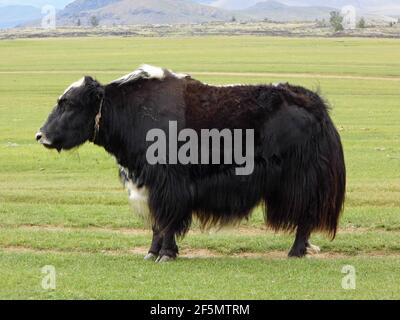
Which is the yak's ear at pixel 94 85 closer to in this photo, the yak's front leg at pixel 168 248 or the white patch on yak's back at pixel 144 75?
the white patch on yak's back at pixel 144 75

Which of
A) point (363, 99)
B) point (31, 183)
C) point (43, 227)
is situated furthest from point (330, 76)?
point (43, 227)

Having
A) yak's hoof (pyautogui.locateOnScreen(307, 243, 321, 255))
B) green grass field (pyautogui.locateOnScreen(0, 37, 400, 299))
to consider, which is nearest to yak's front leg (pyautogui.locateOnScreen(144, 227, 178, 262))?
green grass field (pyautogui.locateOnScreen(0, 37, 400, 299))

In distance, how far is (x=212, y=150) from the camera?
30.3ft

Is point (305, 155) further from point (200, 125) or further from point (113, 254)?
point (113, 254)

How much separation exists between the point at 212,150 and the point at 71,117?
164 cm

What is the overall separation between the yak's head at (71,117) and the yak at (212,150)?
0.01m

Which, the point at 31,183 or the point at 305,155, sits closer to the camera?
the point at 305,155

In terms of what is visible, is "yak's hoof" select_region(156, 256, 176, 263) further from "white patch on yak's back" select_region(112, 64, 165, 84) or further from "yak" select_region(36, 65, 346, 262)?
"white patch on yak's back" select_region(112, 64, 165, 84)

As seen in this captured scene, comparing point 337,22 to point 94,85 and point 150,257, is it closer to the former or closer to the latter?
point 94,85

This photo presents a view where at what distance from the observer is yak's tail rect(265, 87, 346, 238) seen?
934 centimetres

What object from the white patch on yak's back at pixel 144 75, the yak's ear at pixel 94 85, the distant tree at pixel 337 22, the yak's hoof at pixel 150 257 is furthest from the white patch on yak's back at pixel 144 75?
the distant tree at pixel 337 22

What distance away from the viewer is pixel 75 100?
9.23 metres

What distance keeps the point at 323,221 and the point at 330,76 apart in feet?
121

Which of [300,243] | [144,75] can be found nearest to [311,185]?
[300,243]
